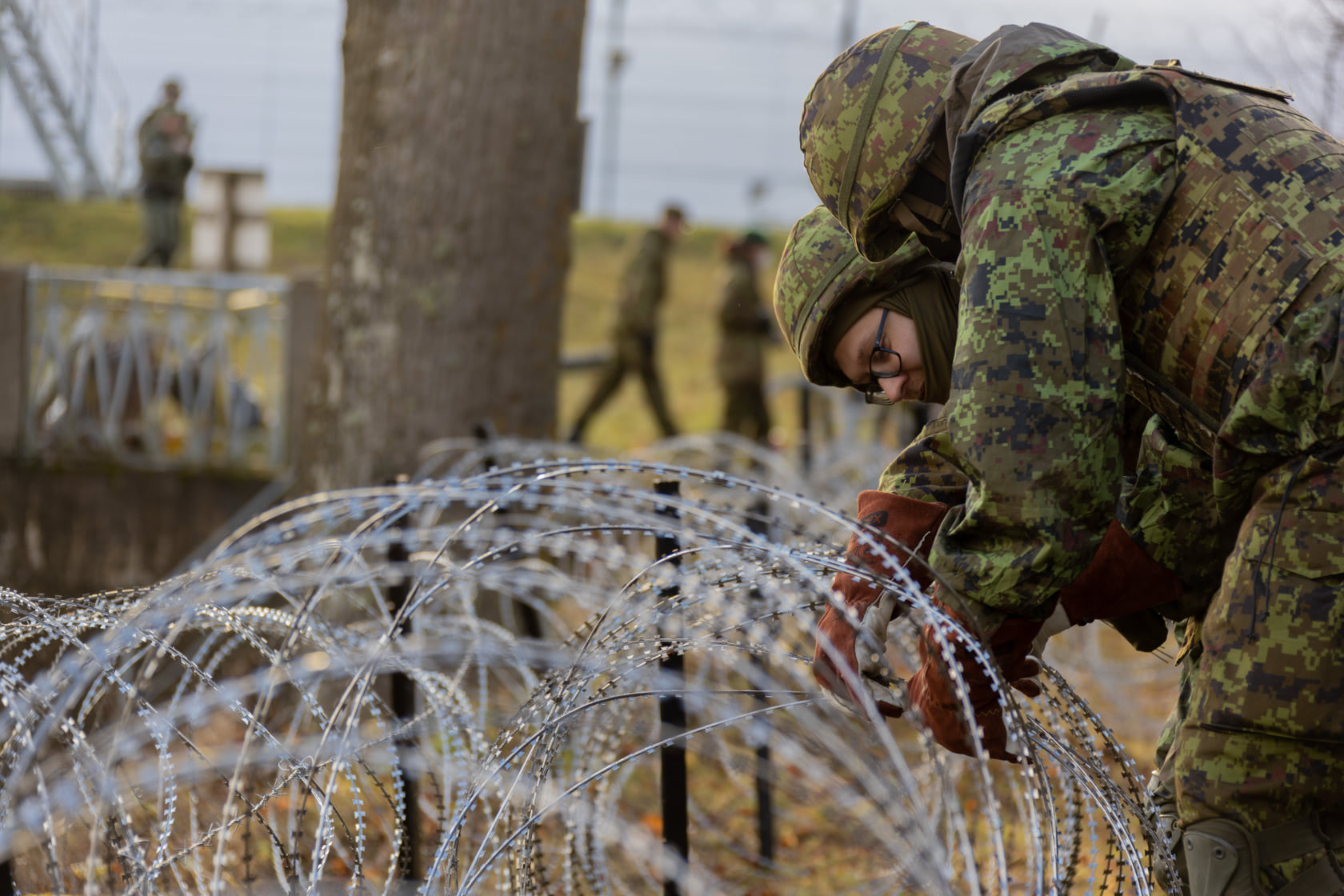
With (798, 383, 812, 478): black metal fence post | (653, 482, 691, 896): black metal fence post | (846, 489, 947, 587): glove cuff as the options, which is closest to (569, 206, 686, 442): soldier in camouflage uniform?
(798, 383, 812, 478): black metal fence post

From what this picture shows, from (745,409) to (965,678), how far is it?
836 centimetres

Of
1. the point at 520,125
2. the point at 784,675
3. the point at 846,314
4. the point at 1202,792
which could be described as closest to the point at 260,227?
the point at 520,125

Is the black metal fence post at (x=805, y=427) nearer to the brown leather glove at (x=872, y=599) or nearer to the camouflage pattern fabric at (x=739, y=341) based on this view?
the camouflage pattern fabric at (x=739, y=341)

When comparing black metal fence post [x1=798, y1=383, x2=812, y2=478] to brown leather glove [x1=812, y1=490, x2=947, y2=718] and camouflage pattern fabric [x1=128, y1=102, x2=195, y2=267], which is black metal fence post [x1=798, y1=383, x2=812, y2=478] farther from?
brown leather glove [x1=812, y1=490, x2=947, y2=718]

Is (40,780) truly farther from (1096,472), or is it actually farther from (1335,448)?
(1335,448)

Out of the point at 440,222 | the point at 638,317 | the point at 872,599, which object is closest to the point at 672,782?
the point at 872,599

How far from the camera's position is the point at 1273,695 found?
1702mm

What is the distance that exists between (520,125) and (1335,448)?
12.5 feet

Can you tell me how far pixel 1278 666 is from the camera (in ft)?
5.58

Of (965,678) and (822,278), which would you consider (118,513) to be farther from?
(965,678)

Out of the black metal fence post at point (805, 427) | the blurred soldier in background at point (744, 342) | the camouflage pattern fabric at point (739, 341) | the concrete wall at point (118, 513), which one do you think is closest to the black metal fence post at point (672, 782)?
the concrete wall at point (118, 513)

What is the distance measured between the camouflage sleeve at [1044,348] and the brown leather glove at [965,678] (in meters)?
0.11

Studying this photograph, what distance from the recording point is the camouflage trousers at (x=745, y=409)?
1009 cm

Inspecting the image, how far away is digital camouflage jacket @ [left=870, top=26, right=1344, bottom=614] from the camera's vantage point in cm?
167
